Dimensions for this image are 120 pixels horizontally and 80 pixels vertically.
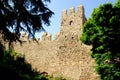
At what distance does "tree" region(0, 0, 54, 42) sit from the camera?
9555mm

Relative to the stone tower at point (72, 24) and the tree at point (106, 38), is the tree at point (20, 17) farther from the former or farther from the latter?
the stone tower at point (72, 24)

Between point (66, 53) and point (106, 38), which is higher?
point (106, 38)

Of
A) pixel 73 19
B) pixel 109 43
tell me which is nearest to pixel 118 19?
pixel 109 43

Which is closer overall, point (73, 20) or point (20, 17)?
point (20, 17)

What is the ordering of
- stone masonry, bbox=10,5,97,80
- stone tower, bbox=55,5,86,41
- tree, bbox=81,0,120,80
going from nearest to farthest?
1. tree, bbox=81,0,120,80
2. stone masonry, bbox=10,5,97,80
3. stone tower, bbox=55,5,86,41

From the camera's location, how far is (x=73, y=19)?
25141 millimetres

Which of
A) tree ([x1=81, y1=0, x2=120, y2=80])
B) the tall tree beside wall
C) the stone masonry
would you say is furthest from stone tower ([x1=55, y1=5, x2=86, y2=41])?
the tall tree beside wall

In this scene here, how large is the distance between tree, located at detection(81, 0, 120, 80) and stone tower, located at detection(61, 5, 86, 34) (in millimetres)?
5562

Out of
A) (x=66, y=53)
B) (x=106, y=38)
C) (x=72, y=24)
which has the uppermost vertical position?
(x=72, y=24)

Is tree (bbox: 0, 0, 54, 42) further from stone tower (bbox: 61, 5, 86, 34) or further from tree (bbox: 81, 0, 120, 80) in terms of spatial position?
stone tower (bbox: 61, 5, 86, 34)

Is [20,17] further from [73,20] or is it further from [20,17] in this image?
[73,20]

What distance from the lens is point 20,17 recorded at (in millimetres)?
9797

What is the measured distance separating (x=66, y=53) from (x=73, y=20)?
2817 mm

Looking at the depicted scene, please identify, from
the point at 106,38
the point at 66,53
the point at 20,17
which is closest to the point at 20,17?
the point at 20,17
